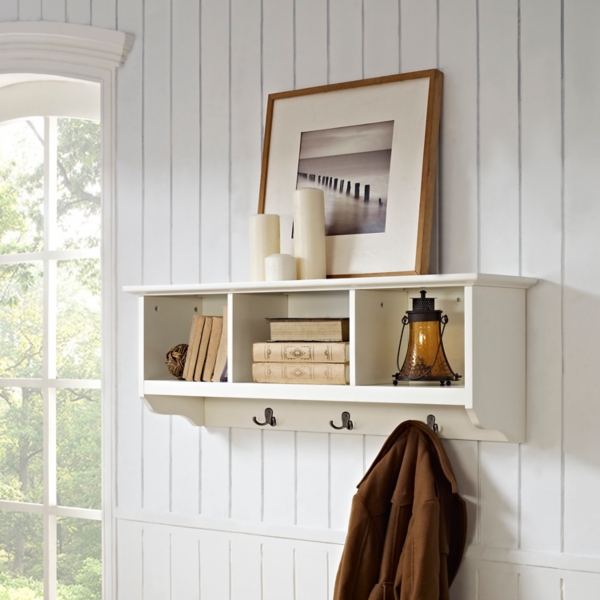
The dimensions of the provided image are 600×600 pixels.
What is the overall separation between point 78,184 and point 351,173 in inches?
36.5

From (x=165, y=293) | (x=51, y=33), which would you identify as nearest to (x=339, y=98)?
(x=165, y=293)

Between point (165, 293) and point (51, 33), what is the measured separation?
34.3 inches

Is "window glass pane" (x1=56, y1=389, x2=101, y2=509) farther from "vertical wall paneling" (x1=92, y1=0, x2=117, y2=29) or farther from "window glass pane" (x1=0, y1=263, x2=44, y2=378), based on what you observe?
"vertical wall paneling" (x1=92, y1=0, x2=117, y2=29)

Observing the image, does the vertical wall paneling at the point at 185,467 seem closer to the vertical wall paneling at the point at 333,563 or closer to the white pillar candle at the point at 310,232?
the vertical wall paneling at the point at 333,563

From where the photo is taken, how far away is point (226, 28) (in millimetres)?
2031

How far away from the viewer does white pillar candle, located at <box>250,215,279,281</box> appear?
1.81m

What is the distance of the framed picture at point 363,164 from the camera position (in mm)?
1740

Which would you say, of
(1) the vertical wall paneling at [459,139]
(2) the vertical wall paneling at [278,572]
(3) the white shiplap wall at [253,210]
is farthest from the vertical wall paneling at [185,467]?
(1) the vertical wall paneling at [459,139]

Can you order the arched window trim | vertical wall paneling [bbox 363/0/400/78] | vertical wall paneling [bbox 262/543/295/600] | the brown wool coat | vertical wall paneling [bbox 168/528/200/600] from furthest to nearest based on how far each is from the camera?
the arched window trim → vertical wall paneling [bbox 168/528/200/600] → vertical wall paneling [bbox 262/543/295/600] → vertical wall paneling [bbox 363/0/400/78] → the brown wool coat

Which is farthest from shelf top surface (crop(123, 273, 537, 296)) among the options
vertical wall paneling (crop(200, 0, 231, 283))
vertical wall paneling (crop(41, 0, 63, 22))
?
vertical wall paneling (crop(41, 0, 63, 22))

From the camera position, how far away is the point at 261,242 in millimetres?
1813

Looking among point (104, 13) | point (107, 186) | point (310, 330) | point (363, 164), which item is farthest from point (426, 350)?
point (104, 13)

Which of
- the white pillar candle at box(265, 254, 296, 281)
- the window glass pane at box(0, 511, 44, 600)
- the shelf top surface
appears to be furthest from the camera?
the window glass pane at box(0, 511, 44, 600)

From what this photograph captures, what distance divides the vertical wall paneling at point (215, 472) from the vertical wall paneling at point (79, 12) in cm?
115
